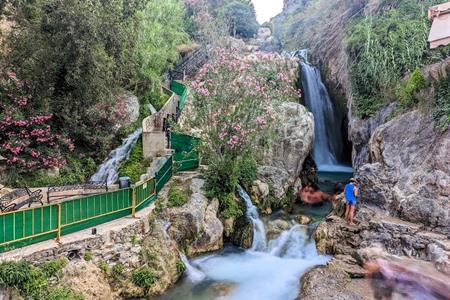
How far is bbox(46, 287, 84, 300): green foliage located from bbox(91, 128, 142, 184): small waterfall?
28.7 ft

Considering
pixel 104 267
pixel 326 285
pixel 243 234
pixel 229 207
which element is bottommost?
pixel 326 285

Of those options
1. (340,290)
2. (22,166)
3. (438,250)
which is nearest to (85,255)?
(340,290)

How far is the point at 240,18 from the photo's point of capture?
49000 millimetres

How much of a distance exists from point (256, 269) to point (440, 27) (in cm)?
1239

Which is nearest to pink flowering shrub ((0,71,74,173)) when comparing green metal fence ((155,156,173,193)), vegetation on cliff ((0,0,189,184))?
vegetation on cliff ((0,0,189,184))

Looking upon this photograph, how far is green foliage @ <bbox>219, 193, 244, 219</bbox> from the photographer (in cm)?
1483

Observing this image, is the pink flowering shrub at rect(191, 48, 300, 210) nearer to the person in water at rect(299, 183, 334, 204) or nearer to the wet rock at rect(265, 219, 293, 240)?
the wet rock at rect(265, 219, 293, 240)

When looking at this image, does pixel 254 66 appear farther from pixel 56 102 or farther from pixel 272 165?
pixel 56 102

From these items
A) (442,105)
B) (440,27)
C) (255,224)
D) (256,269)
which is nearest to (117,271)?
(256,269)

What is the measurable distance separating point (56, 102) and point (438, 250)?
1663cm

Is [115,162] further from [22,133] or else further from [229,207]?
[229,207]

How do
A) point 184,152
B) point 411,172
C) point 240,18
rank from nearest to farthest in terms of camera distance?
point 411,172
point 184,152
point 240,18

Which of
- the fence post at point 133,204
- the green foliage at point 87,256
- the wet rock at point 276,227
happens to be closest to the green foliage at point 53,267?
the green foliage at point 87,256

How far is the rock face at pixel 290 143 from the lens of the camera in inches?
824
